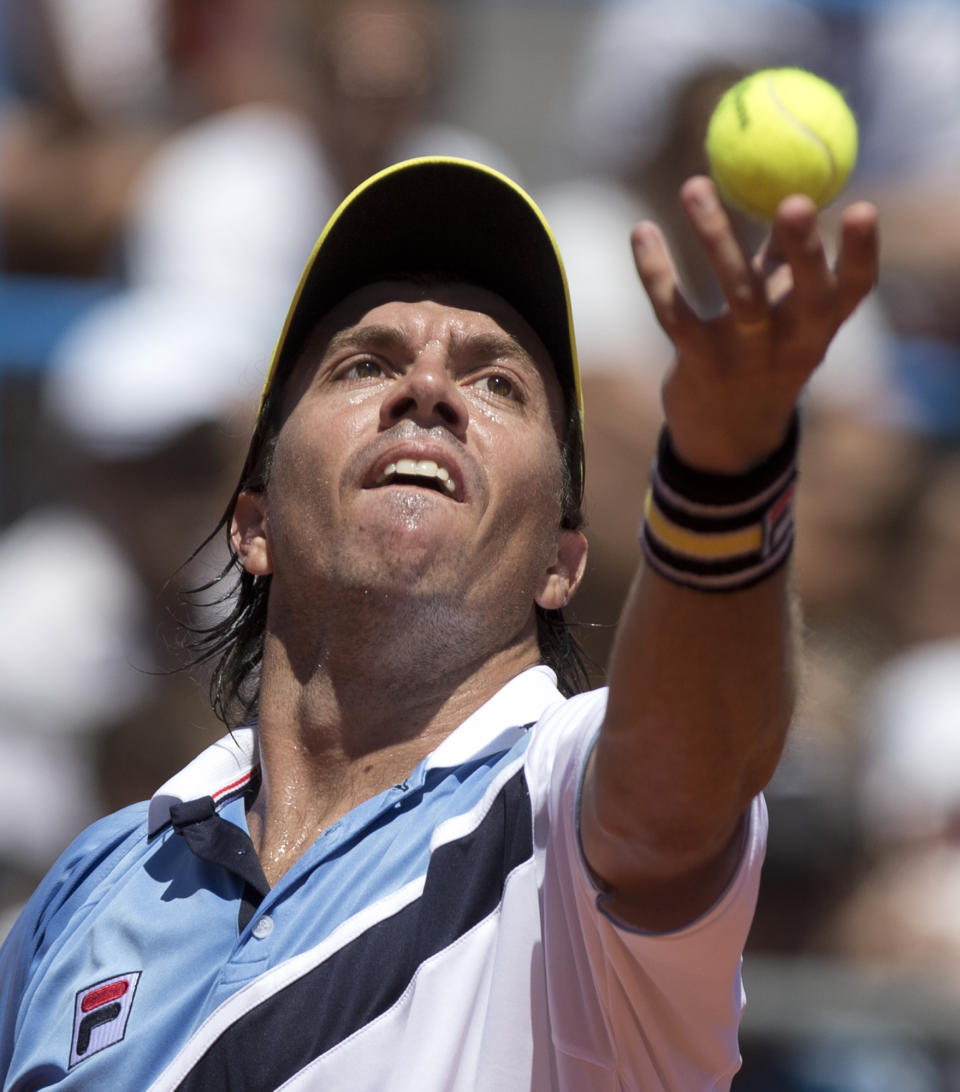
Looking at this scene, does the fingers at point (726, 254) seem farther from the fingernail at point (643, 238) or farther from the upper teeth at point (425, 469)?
the upper teeth at point (425, 469)

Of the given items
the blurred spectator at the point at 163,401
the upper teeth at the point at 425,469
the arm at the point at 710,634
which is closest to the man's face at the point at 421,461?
the upper teeth at the point at 425,469

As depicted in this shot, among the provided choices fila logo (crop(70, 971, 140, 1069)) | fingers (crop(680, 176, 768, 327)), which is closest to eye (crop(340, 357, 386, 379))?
fila logo (crop(70, 971, 140, 1069))

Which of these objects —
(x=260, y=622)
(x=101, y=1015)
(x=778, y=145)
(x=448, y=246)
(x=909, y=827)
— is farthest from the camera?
(x=909, y=827)

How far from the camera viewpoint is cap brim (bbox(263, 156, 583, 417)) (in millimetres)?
3115

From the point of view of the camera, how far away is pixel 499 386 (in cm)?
303

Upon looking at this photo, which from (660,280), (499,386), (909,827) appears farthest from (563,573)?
(909,827)

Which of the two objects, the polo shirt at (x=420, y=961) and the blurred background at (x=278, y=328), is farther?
the blurred background at (x=278, y=328)

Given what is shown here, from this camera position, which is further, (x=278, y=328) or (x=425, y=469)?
(x=278, y=328)

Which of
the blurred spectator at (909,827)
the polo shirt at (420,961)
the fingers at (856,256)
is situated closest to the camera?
the fingers at (856,256)

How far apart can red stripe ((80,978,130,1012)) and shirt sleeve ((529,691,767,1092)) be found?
0.70 meters

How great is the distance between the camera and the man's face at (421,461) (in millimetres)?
2758

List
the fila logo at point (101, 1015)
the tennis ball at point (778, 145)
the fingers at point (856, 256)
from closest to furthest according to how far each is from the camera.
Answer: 1. the fingers at point (856, 256)
2. the tennis ball at point (778, 145)
3. the fila logo at point (101, 1015)

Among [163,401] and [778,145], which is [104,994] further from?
[163,401]

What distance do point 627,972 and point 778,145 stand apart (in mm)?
983
